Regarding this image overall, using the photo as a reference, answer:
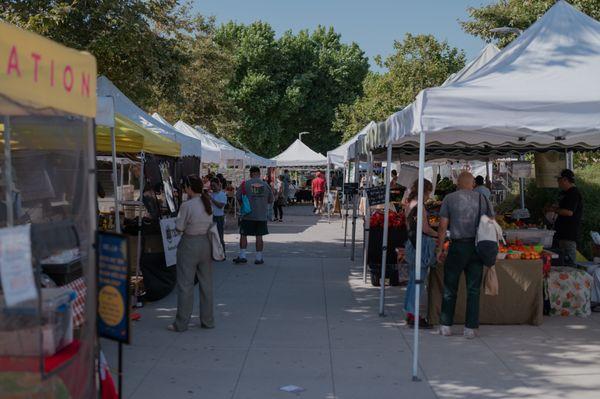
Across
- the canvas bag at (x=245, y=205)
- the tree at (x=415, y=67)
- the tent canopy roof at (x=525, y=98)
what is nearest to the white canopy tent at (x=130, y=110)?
the canvas bag at (x=245, y=205)

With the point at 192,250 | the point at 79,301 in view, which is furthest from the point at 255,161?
the point at 79,301

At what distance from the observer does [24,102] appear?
11.0ft

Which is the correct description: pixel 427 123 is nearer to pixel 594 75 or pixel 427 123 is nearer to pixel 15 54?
pixel 594 75

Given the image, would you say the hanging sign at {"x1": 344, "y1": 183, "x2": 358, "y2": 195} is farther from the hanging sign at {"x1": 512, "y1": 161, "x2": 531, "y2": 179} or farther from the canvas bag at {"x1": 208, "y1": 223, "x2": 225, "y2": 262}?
the canvas bag at {"x1": 208, "y1": 223, "x2": 225, "y2": 262}

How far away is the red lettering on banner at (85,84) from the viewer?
3908 mm

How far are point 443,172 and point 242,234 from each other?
752 inches

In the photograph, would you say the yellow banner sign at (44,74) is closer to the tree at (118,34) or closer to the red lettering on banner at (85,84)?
the red lettering on banner at (85,84)

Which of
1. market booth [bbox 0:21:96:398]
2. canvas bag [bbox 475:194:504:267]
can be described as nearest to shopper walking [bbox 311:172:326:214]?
canvas bag [bbox 475:194:504:267]

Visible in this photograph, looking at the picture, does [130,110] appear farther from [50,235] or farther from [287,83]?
[287,83]

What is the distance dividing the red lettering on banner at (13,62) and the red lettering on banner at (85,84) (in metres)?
0.73

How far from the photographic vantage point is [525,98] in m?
6.18

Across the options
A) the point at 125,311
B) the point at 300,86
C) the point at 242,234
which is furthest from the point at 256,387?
the point at 300,86

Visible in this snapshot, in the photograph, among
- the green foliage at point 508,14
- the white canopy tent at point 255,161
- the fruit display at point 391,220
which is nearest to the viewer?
the fruit display at point 391,220

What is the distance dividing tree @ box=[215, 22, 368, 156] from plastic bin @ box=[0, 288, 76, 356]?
142ft
